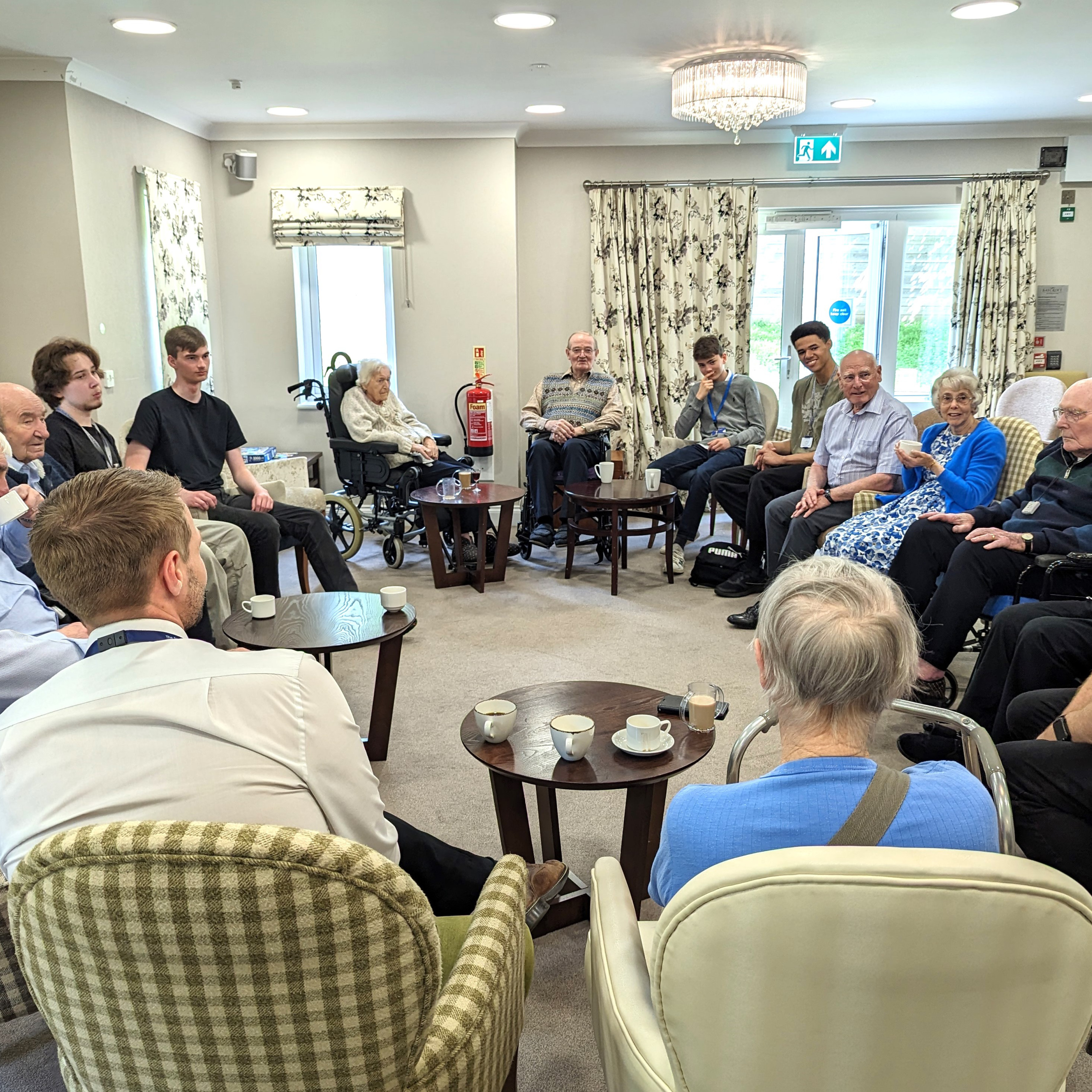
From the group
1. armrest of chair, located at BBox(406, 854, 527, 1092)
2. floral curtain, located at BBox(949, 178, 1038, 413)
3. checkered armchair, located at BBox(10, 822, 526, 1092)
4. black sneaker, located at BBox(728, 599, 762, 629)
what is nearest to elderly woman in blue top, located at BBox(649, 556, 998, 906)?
armrest of chair, located at BBox(406, 854, 527, 1092)

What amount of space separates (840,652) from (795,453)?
388 centimetres

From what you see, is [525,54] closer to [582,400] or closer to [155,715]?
[582,400]

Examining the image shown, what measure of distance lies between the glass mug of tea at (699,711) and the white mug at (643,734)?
101 mm

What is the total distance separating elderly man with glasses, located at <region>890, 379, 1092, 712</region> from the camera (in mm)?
3025

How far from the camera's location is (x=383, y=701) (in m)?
3.00

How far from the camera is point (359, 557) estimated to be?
5.59 metres

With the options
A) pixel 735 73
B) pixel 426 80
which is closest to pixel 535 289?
pixel 426 80

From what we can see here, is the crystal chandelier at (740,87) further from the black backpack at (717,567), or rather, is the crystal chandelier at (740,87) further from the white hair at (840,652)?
the white hair at (840,652)

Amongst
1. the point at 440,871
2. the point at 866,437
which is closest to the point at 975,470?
the point at 866,437

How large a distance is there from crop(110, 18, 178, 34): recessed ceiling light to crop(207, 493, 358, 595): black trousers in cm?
190

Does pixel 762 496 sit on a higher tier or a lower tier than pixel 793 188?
lower

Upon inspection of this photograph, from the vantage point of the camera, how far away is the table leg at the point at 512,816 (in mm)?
2068

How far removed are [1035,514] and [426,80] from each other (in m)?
3.60

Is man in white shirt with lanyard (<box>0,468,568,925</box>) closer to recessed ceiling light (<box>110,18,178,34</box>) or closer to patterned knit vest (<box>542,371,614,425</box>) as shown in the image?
recessed ceiling light (<box>110,18,178,34</box>)
